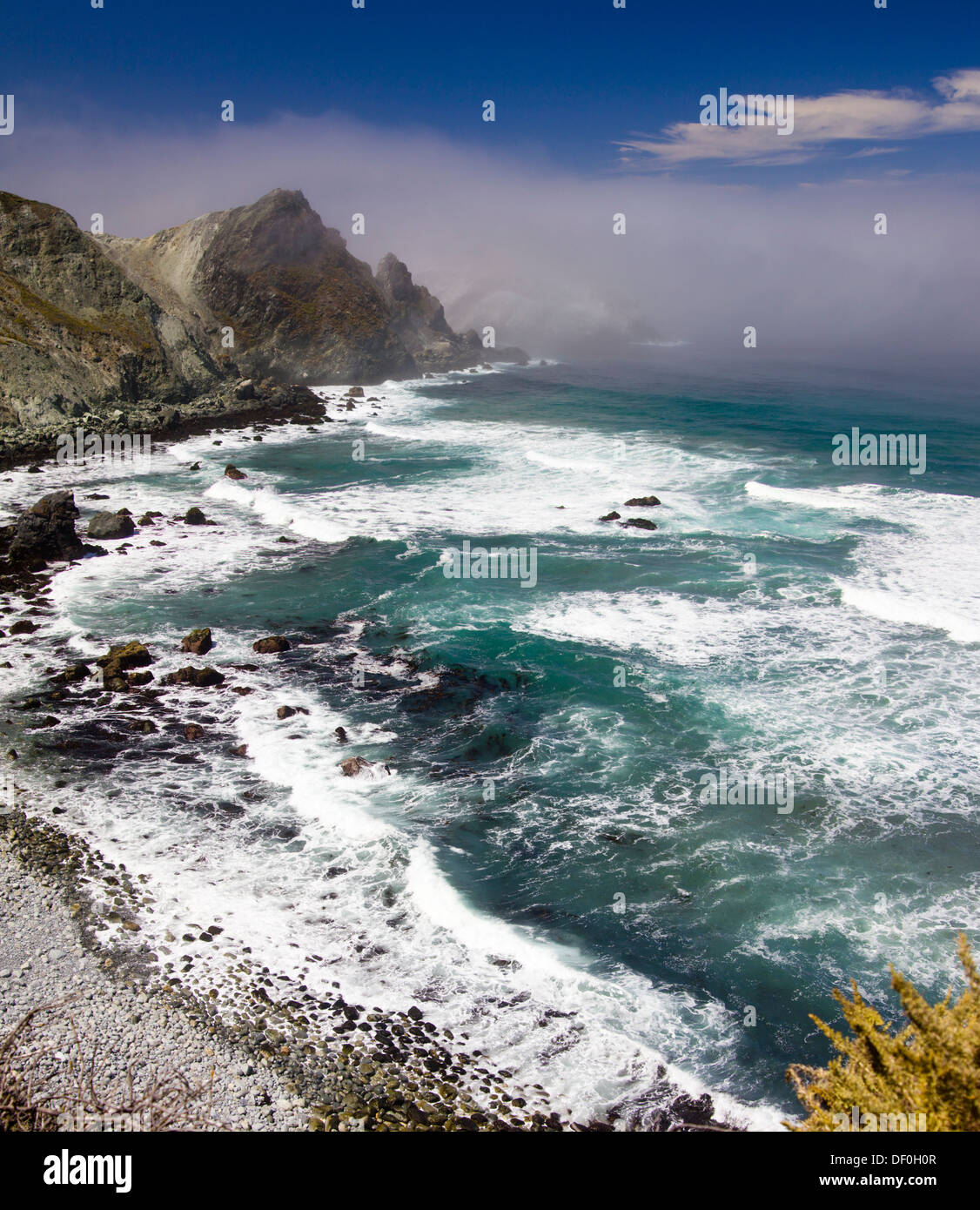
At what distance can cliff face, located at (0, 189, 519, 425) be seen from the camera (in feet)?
149

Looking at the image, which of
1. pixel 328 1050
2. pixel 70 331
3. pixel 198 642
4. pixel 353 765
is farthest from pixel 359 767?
pixel 70 331

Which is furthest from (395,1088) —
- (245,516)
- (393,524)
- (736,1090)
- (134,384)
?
(134,384)

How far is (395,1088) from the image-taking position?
9.38 meters

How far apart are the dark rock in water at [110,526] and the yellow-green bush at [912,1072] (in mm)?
29334

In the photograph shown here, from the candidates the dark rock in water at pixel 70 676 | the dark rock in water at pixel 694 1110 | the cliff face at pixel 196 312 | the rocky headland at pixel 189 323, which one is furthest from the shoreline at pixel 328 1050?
the cliff face at pixel 196 312

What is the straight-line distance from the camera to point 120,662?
63.9 feet

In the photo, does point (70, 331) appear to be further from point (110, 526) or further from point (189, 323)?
point (110, 526)

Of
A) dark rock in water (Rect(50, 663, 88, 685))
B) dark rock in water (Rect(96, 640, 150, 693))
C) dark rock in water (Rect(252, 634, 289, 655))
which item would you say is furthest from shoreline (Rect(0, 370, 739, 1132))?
dark rock in water (Rect(252, 634, 289, 655))

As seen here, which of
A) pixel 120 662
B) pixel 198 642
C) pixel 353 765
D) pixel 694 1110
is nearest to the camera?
pixel 694 1110

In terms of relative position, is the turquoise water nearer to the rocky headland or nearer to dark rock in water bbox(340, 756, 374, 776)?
dark rock in water bbox(340, 756, 374, 776)

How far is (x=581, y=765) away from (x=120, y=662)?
1184cm

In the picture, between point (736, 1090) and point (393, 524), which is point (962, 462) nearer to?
point (393, 524)

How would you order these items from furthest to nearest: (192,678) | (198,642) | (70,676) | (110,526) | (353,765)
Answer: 1. (110,526)
2. (198,642)
3. (192,678)
4. (70,676)
5. (353,765)

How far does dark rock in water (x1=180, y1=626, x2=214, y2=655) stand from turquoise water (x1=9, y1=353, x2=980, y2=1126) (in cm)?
52
